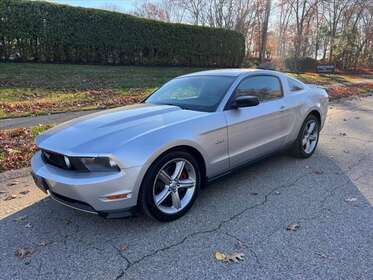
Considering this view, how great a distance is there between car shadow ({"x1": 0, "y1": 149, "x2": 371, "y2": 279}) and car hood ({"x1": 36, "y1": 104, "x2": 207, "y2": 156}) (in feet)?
2.64

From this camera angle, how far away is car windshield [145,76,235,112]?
13.5 feet

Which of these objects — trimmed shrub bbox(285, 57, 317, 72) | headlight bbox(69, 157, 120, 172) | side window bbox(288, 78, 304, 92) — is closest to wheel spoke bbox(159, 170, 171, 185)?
headlight bbox(69, 157, 120, 172)

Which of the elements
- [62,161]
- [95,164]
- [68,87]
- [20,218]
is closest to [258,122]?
[95,164]

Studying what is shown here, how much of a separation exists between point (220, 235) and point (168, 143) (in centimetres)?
99

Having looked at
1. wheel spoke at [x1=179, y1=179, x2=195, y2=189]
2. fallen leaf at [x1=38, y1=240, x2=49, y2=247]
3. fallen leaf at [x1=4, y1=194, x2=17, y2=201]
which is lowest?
fallen leaf at [x1=4, y1=194, x2=17, y2=201]

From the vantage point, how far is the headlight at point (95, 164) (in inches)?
121

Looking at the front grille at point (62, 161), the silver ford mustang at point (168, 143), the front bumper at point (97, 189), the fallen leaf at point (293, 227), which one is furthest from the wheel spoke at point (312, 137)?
the front grille at point (62, 161)

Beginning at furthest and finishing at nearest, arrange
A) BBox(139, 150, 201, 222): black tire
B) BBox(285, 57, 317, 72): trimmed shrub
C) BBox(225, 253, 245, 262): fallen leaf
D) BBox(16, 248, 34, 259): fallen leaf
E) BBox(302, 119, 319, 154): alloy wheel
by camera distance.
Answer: BBox(285, 57, 317, 72): trimmed shrub < BBox(302, 119, 319, 154): alloy wheel < BBox(139, 150, 201, 222): black tire < BBox(16, 248, 34, 259): fallen leaf < BBox(225, 253, 245, 262): fallen leaf

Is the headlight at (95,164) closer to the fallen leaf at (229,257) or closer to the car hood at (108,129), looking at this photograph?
the car hood at (108,129)

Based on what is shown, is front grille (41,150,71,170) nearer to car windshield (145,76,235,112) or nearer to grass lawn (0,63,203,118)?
car windshield (145,76,235,112)

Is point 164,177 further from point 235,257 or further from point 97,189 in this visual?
point 235,257

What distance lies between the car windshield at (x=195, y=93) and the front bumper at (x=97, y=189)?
1351 millimetres

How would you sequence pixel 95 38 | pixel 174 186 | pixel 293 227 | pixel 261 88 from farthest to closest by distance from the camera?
pixel 95 38, pixel 261 88, pixel 174 186, pixel 293 227

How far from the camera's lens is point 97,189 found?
3.00 m
